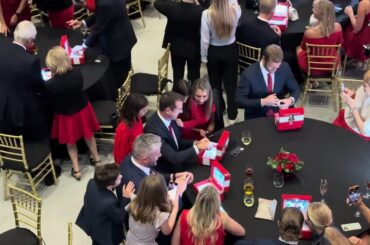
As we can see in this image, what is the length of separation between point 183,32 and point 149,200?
3090 millimetres

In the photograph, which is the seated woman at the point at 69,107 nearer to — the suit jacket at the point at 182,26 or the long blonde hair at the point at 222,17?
→ the suit jacket at the point at 182,26

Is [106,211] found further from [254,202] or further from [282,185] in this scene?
[282,185]

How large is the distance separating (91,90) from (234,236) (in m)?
2.93

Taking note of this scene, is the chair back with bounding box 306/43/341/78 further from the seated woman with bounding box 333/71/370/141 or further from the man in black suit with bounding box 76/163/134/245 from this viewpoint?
the man in black suit with bounding box 76/163/134/245

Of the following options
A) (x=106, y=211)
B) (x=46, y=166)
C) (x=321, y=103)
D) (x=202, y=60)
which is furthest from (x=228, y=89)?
(x=106, y=211)

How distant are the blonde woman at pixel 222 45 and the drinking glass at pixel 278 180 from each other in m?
2.13

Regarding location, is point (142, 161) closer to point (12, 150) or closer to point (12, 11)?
point (12, 150)

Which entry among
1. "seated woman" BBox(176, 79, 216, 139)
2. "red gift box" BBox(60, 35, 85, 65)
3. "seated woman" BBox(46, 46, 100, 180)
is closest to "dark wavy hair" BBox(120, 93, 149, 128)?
"seated woman" BBox(176, 79, 216, 139)

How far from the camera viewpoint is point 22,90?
222 inches

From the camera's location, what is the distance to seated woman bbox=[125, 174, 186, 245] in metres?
3.82

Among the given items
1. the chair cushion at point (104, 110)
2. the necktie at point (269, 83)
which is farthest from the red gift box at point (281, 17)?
the chair cushion at point (104, 110)

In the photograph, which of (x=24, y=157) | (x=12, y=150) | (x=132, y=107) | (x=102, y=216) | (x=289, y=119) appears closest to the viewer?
(x=102, y=216)

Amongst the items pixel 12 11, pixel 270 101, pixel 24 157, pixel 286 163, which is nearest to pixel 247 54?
pixel 270 101

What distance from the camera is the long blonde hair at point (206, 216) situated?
3682 mm
